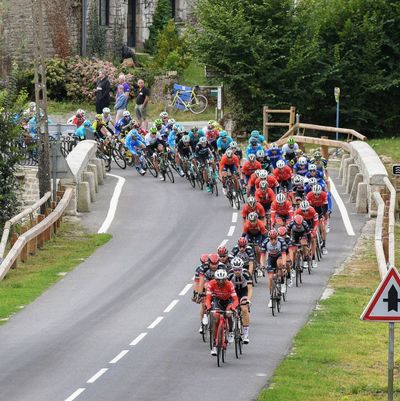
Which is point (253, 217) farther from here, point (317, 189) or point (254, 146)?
point (254, 146)

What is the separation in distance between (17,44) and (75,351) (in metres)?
36.4

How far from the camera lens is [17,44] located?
199ft

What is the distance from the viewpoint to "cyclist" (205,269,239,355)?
25.1 meters

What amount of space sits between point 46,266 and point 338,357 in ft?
35.2

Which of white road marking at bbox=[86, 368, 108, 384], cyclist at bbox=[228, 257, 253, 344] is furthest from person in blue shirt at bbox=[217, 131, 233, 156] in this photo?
white road marking at bbox=[86, 368, 108, 384]

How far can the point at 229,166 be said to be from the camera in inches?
1551

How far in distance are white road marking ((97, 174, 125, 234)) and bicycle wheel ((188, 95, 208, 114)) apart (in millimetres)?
Answer: 14192

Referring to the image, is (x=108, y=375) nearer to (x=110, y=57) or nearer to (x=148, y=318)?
(x=148, y=318)

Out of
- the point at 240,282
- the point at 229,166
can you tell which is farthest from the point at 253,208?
the point at 240,282

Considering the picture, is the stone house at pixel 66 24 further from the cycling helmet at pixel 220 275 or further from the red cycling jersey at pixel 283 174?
the cycling helmet at pixel 220 275

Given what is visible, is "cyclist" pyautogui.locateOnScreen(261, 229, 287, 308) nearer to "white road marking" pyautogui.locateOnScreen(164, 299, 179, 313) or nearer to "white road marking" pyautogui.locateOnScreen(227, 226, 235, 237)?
"white road marking" pyautogui.locateOnScreen(164, 299, 179, 313)

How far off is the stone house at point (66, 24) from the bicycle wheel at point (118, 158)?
14.4 metres

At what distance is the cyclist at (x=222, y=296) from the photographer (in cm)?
2511

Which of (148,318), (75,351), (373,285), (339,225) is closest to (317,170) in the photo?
(339,225)
